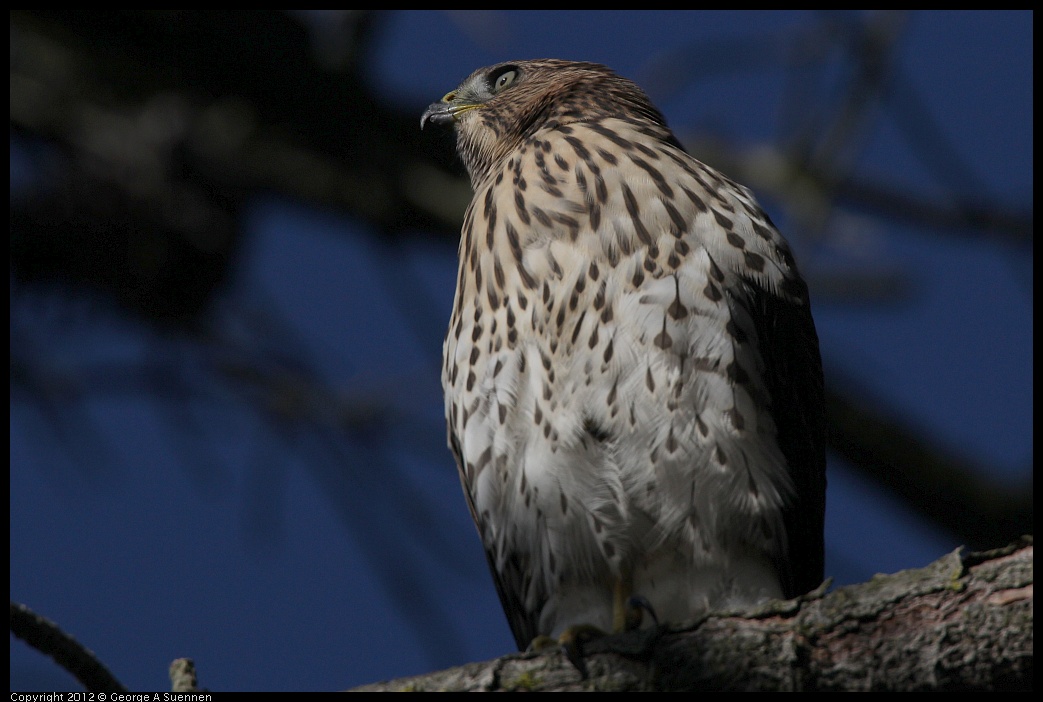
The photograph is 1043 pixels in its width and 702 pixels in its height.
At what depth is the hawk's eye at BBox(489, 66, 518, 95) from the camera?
4.93m

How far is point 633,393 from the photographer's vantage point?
134 inches

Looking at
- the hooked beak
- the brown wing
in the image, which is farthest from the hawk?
the hooked beak

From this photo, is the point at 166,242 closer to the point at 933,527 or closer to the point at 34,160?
the point at 34,160

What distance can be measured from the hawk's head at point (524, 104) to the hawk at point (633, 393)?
54cm

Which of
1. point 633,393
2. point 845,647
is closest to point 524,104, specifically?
point 633,393

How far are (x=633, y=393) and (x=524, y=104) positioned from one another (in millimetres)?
1729

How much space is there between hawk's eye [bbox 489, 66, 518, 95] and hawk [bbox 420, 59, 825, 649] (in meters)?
1.05

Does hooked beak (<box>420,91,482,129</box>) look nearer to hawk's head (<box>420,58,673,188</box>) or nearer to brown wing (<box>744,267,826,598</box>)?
hawk's head (<box>420,58,673,188</box>)

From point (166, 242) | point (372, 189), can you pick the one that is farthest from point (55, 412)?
point (372, 189)

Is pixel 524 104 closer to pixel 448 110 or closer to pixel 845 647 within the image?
pixel 448 110

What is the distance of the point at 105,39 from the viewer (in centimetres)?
648

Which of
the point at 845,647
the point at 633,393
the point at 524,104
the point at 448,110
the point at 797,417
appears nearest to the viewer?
the point at 845,647

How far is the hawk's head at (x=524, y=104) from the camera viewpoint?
4504mm

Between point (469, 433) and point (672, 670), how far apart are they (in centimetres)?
135
